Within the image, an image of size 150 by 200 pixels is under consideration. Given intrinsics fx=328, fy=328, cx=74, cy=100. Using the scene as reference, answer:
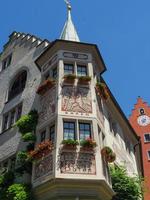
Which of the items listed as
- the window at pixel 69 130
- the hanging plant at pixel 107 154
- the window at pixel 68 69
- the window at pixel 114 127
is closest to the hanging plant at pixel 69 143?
the window at pixel 69 130

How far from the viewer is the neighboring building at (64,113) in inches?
621

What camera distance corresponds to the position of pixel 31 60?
82.8 ft

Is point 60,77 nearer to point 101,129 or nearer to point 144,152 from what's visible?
point 101,129

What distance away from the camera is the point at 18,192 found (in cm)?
1652

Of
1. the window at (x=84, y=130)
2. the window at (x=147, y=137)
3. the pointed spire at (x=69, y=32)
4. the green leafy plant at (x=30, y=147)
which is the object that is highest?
the pointed spire at (x=69, y=32)

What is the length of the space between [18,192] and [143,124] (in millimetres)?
27125

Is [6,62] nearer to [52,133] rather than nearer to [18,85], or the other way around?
[18,85]

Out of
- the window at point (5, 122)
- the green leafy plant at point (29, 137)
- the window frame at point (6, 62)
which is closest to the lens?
the green leafy plant at point (29, 137)

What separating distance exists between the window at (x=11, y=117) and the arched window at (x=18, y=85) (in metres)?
1.45

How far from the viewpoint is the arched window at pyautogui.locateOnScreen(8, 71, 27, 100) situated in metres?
24.6

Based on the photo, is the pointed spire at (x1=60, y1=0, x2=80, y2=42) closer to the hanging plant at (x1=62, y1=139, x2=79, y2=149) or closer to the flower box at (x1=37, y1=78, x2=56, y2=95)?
the flower box at (x1=37, y1=78, x2=56, y2=95)

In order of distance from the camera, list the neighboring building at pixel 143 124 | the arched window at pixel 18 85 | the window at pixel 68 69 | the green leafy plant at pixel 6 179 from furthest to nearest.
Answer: the neighboring building at pixel 143 124
the arched window at pixel 18 85
the window at pixel 68 69
the green leafy plant at pixel 6 179

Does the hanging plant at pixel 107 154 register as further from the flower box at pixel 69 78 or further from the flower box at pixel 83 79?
the flower box at pixel 69 78

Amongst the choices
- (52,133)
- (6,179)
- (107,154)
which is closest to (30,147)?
(52,133)
